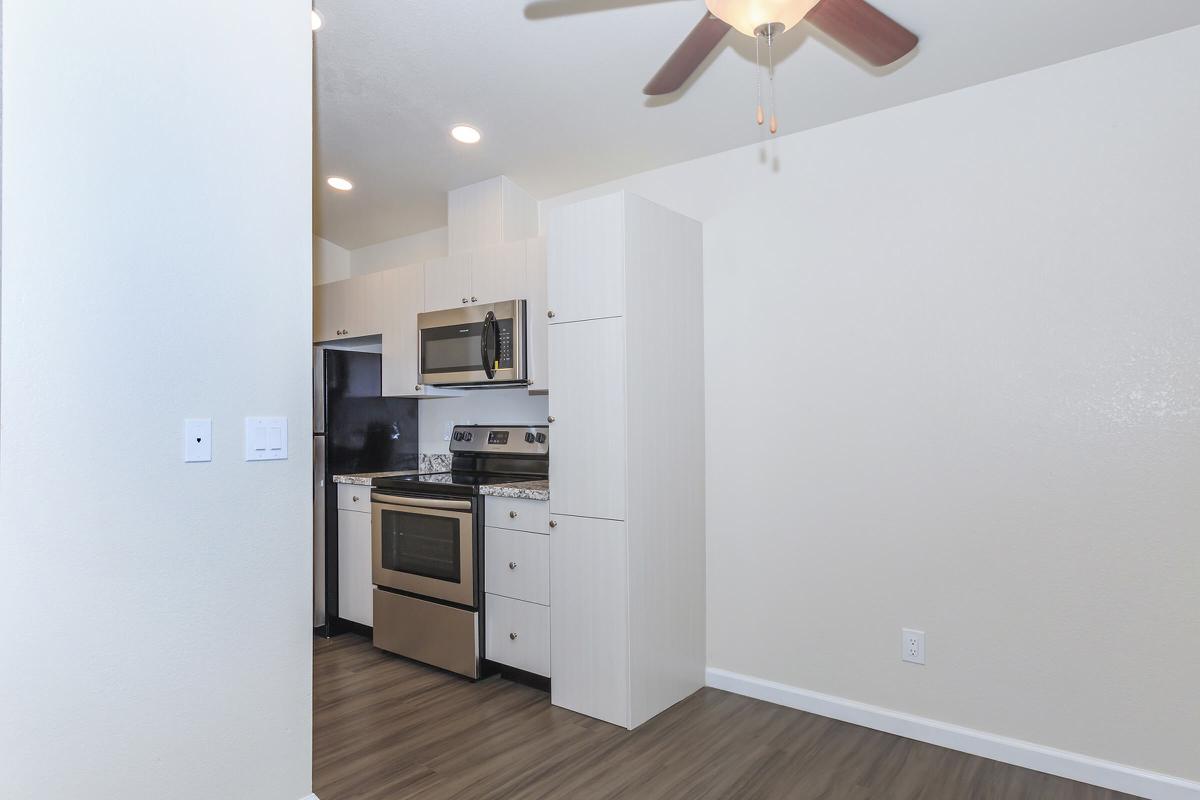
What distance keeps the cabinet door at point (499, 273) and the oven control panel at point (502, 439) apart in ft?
2.44

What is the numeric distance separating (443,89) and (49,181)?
162cm

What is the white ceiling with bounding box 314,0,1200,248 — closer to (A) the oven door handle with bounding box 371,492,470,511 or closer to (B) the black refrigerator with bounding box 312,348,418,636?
(B) the black refrigerator with bounding box 312,348,418,636

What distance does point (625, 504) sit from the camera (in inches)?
108

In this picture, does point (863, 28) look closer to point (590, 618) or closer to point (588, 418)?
point (588, 418)

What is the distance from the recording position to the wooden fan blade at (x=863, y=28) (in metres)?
1.59

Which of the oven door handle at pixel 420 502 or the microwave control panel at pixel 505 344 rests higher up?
the microwave control panel at pixel 505 344

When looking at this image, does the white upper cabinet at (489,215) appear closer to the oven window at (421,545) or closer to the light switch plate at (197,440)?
the oven window at (421,545)

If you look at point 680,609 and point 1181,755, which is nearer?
point 1181,755

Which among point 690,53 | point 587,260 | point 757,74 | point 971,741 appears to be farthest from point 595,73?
point 971,741

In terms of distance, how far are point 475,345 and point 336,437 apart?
3.59 ft

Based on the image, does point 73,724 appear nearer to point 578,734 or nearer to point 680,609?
point 578,734

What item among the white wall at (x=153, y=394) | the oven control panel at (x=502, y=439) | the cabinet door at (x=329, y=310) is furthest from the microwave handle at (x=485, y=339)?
the white wall at (x=153, y=394)

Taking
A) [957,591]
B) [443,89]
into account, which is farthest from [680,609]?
[443,89]

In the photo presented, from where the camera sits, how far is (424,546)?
3445mm
